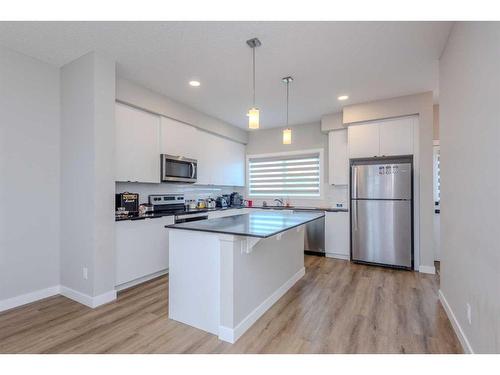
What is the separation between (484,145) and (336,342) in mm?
1709

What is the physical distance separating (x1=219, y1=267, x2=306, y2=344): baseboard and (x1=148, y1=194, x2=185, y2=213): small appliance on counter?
6.91 feet

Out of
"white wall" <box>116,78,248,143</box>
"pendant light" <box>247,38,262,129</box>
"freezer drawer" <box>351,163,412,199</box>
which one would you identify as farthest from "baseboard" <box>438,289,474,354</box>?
"white wall" <box>116,78,248,143</box>

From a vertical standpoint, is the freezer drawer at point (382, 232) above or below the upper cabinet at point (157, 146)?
below

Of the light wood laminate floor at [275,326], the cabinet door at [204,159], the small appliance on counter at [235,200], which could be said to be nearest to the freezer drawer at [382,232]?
the light wood laminate floor at [275,326]

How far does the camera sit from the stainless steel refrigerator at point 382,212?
3.79 meters

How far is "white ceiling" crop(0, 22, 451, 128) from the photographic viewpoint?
2266 mm

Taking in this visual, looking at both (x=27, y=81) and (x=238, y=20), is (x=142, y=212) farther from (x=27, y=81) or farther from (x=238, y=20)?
(x=238, y=20)

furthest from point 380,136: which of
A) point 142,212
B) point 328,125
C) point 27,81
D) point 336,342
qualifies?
point 27,81

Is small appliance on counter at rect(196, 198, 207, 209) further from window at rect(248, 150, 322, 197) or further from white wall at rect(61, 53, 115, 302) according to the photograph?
white wall at rect(61, 53, 115, 302)

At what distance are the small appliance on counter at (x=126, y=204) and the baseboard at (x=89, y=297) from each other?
96 centimetres

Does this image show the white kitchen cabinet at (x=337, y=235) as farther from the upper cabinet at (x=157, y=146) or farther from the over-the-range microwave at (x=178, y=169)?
the over-the-range microwave at (x=178, y=169)

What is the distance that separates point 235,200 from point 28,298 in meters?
3.80

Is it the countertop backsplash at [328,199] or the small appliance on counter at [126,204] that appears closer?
the small appliance on counter at [126,204]

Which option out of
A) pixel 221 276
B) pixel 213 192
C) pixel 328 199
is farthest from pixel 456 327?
pixel 213 192
